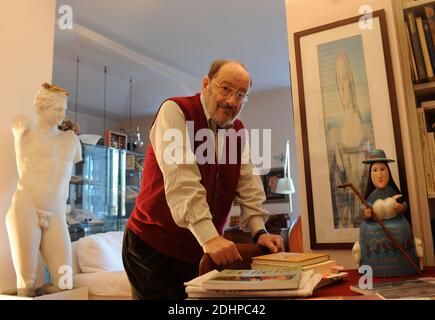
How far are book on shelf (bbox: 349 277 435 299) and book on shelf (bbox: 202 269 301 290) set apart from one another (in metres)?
0.16

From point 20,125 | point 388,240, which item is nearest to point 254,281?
point 388,240

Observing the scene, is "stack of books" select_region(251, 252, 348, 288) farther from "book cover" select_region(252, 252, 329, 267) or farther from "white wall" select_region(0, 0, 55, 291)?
"white wall" select_region(0, 0, 55, 291)

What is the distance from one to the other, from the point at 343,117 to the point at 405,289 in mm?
741

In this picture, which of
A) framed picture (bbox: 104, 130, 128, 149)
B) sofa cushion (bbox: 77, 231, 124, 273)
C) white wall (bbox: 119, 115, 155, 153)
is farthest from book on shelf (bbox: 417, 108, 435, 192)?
white wall (bbox: 119, 115, 155, 153)

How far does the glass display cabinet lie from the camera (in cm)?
367

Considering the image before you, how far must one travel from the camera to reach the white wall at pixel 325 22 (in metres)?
1.26

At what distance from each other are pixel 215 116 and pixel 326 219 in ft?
1.88

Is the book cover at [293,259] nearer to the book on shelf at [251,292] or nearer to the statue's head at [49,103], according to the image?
the book on shelf at [251,292]

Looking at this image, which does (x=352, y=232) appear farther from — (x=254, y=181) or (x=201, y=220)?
(x=201, y=220)

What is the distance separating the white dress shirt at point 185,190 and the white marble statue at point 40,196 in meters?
1.28

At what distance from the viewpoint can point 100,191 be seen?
4.01m

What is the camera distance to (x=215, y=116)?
1.16 metres

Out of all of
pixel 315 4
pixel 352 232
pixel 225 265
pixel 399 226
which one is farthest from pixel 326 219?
pixel 315 4

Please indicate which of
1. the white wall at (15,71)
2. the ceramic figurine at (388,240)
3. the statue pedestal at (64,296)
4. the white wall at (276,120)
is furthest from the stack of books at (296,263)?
the white wall at (276,120)
